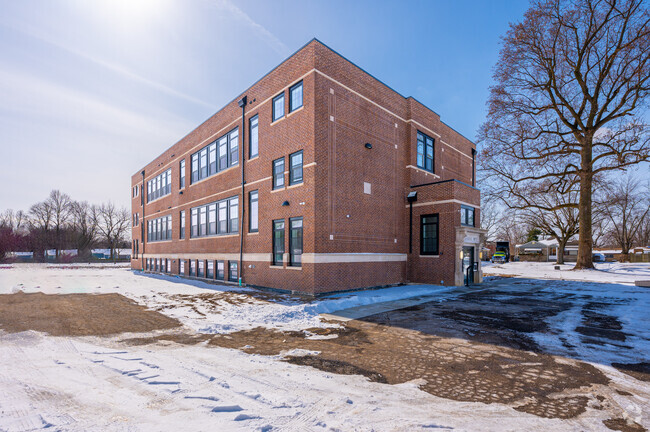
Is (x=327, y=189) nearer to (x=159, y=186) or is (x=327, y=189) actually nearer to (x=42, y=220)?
(x=159, y=186)

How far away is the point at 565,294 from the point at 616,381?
1158 cm

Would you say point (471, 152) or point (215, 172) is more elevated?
point (471, 152)

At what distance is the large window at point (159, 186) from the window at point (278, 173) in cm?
1619

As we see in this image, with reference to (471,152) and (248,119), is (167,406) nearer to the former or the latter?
(248,119)

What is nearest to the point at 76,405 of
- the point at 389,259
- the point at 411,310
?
the point at 411,310

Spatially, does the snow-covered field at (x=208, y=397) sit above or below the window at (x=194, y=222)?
below

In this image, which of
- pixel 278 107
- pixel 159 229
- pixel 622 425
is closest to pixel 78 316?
pixel 278 107

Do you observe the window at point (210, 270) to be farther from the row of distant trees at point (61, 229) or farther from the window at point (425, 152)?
the row of distant trees at point (61, 229)

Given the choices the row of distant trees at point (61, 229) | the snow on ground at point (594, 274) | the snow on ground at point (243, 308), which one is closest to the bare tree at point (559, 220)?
the snow on ground at point (594, 274)

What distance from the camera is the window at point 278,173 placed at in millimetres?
15482

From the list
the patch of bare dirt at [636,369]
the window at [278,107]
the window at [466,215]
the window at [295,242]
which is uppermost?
the window at [278,107]

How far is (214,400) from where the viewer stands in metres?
3.91

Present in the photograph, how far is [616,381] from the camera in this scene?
4.74 meters

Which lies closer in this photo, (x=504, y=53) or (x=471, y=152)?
(x=504, y=53)
